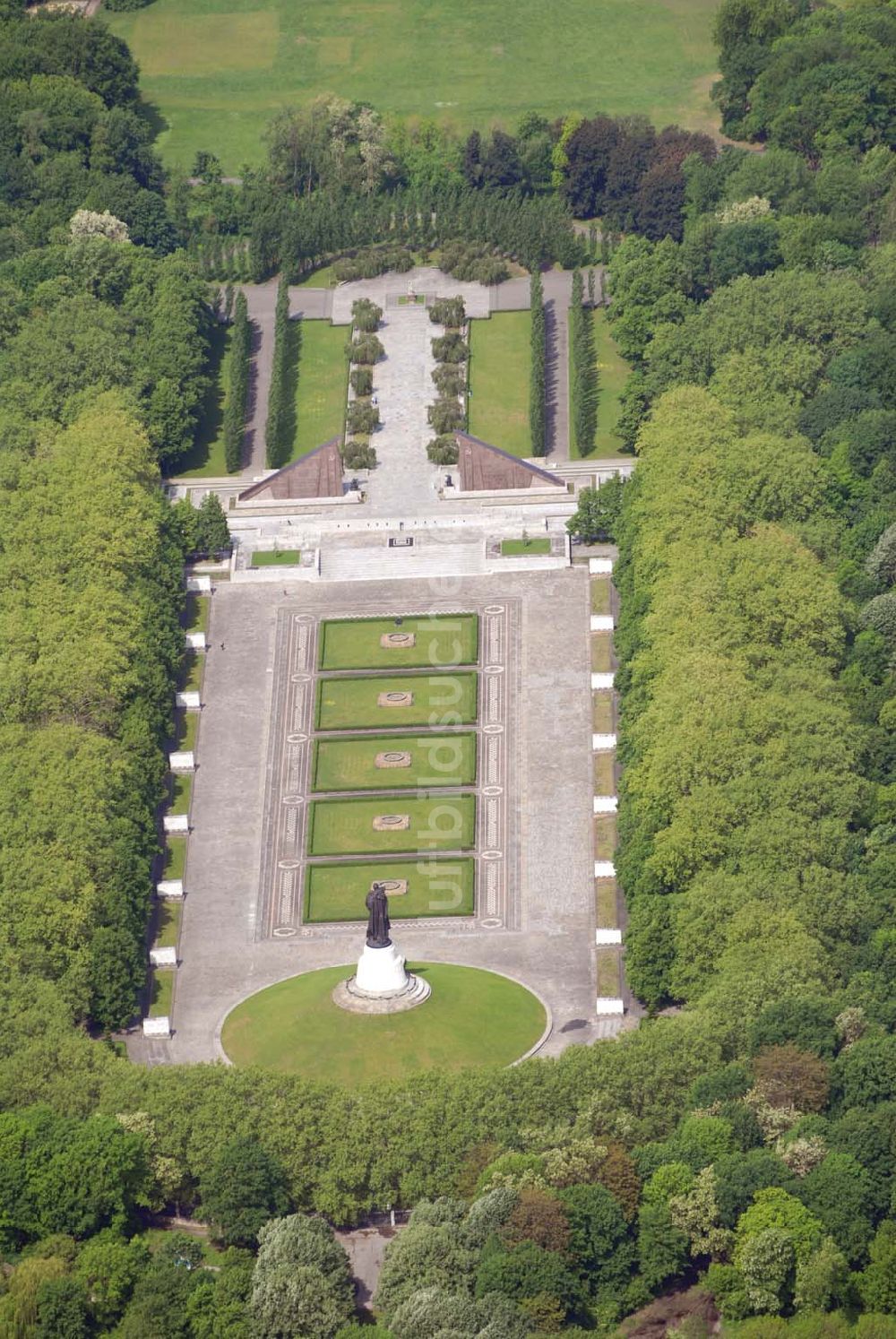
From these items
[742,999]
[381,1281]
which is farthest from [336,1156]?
[742,999]

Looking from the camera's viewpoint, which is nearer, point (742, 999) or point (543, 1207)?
point (543, 1207)

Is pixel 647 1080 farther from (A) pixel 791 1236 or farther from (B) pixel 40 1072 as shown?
(B) pixel 40 1072

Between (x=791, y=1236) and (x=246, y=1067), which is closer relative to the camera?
(x=791, y=1236)

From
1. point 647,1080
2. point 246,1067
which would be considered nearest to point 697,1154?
point 647,1080

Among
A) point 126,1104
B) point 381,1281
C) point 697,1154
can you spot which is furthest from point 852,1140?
point 126,1104

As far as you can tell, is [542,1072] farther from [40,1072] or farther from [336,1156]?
[40,1072]

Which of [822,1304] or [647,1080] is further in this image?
[647,1080]

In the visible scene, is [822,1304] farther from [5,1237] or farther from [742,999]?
[5,1237]
